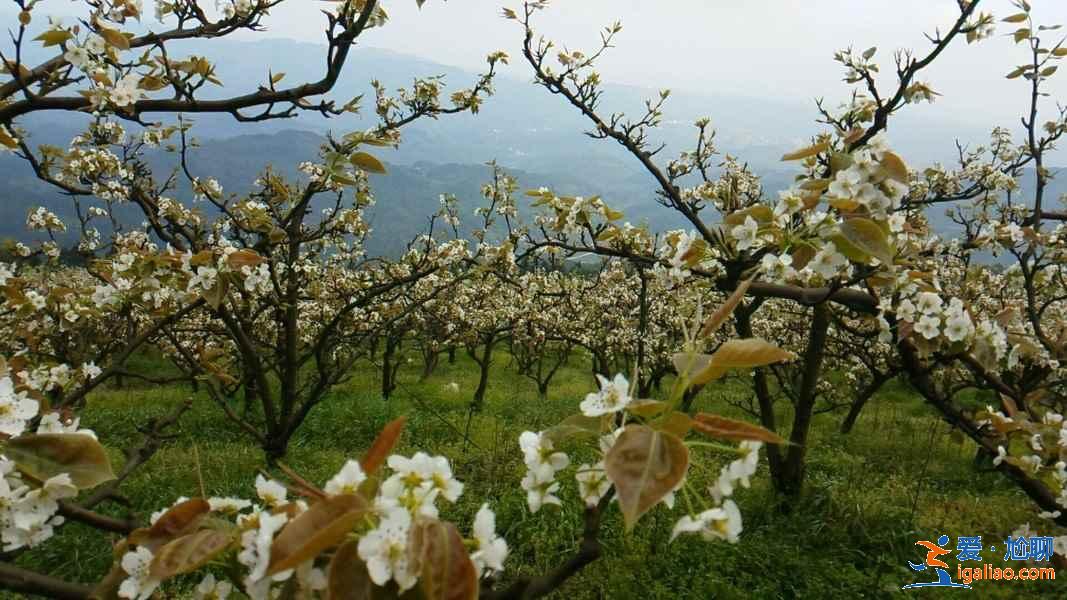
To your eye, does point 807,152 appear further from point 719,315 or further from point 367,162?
point 367,162

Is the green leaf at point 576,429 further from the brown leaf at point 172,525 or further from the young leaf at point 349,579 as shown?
the brown leaf at point 172,525

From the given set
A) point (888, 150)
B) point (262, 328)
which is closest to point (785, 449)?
point (888, 150)

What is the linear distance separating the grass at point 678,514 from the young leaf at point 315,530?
1.92m

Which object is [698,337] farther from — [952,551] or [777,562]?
[952,551]

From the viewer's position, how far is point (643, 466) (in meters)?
0.74

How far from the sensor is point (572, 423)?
96 centimetres

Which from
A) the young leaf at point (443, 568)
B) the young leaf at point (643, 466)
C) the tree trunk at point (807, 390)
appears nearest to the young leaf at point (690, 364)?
the young leaf at point (643, 466)

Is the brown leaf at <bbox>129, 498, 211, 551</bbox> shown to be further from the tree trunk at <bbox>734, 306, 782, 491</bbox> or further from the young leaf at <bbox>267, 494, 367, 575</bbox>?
the tree trunk at <bbox>734, 306, 782, 491</bbox>

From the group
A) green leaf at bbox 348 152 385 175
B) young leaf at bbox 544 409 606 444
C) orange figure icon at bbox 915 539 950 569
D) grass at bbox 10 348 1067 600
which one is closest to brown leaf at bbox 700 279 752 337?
young leaf at bbox 544 409 606 444

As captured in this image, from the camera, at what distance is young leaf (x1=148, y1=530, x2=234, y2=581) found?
70cm

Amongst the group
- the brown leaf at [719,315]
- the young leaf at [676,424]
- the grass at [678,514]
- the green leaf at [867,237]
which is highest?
the green leaf at [867,237]

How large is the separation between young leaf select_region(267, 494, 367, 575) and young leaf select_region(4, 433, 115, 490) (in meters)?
0.44

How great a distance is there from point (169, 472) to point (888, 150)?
700 cm

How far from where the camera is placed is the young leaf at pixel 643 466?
0.70 meters
